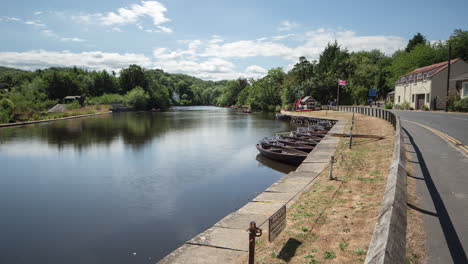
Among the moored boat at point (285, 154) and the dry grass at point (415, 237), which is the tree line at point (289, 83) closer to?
the moored boat at point (285, 154)

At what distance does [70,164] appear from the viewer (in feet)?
73.9

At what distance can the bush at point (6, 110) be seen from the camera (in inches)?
1990

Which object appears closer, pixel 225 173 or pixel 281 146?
pixel 225 173

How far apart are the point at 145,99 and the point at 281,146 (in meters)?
102

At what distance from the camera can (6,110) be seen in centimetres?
5203

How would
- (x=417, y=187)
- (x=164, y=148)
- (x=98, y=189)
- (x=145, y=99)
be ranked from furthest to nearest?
1. (x=145, y=99)
2. (x=164, y=148)
3. (x=98, y=189)
4. (x=417, y=187)

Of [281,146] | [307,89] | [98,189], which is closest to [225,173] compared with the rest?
[281,146]

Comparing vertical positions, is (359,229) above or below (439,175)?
below

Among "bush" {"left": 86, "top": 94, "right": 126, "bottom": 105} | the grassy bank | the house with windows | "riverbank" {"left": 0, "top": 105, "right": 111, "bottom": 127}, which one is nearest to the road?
the house with windows

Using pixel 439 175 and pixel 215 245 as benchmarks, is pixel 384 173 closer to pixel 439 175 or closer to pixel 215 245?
pixel 439 175

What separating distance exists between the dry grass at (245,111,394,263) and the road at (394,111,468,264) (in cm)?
113

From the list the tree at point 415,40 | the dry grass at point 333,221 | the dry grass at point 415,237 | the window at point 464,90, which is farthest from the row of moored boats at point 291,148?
the tree at point 415,40

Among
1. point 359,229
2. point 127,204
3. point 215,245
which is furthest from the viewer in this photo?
point 127,204

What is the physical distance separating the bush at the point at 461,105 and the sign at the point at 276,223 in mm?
42962
